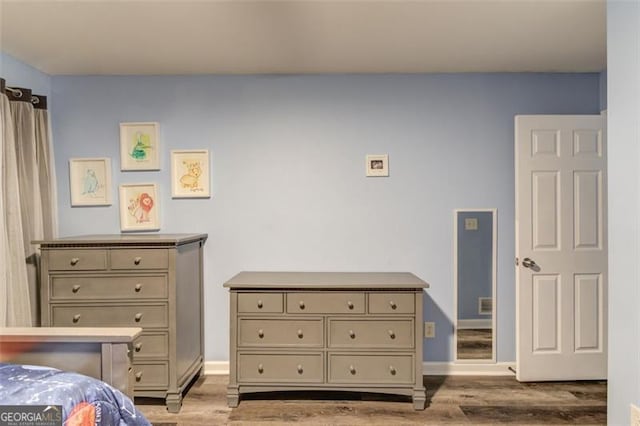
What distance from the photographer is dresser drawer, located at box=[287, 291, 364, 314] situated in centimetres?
272

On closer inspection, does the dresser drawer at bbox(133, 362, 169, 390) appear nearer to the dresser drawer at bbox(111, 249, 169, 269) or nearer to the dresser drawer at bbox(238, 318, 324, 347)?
the dresser drawer at bbox(238, 318, 324, 347)

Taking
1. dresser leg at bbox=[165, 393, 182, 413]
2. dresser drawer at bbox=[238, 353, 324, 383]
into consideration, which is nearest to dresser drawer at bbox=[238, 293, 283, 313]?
dresser drawer at bbox=[238, 353, 324, 383]

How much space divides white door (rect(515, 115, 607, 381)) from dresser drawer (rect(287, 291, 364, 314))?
140 cm

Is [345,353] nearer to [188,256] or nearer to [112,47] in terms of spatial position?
[188,256]

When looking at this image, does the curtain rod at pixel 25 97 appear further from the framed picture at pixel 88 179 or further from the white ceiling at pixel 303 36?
the framed picture at pixel 88 179

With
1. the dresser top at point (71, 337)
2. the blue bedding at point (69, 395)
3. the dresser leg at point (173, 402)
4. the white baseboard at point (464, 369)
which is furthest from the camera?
the white baseboard at point (464, 369)

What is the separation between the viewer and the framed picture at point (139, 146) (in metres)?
3.31

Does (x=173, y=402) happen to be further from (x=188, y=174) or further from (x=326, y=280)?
(x=188, y=174)

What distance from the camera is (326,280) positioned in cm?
287

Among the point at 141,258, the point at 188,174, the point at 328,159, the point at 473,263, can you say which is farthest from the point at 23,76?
the point at 473,263

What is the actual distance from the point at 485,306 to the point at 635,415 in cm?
138

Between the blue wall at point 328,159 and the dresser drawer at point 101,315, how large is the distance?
0.62m

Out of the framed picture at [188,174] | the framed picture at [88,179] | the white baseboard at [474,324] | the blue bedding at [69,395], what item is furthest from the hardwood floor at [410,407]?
the framed picture at [88,179]

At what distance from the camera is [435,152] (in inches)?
130
